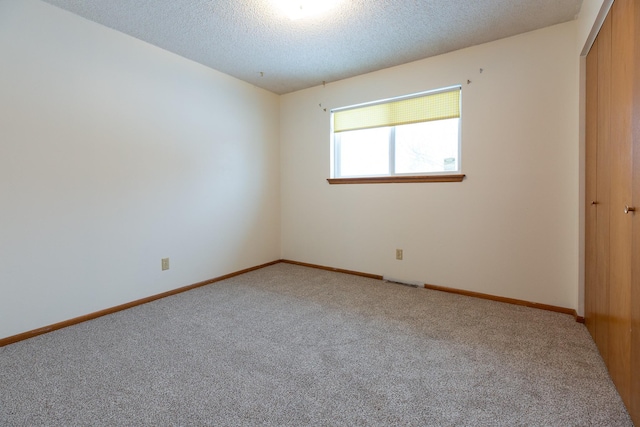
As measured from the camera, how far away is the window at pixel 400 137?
2.98 metres

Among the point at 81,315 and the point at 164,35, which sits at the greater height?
the point at 164,35

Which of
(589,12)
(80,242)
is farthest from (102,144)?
(589,12)

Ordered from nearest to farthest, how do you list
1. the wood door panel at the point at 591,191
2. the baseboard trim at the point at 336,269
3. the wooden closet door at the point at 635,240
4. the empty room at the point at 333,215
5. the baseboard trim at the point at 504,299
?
the wooden closet door at the point at 635,240
the empty room at the point at 333,215
the wood door panel at the point at 591,191
the baseboard trim at the point at 504,299
the baseboard trim at the point at 336,269

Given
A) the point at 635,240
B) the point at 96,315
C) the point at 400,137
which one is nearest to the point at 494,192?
the point at 400,137

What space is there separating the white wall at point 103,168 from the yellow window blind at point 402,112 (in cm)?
131

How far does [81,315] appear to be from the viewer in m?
2.32

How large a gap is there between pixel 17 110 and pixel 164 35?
4.01 ft

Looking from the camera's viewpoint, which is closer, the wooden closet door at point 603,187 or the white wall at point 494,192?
the wooden closet door at point 603,187

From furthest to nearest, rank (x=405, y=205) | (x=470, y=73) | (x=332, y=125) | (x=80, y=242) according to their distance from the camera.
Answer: (x=332, y=125), (x=405, y=205), (x=470, y=73), (x=80, y=242)

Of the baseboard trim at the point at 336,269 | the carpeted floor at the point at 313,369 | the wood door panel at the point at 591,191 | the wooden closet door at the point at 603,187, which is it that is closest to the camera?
the carpeted floor at the point at 313,369

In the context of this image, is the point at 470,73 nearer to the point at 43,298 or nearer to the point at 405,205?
the point at 405,205

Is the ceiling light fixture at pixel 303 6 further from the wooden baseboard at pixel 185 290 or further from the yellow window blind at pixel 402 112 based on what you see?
the wooden baseboard at pixel 185 290

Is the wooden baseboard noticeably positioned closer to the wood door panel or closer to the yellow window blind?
the wood door panel

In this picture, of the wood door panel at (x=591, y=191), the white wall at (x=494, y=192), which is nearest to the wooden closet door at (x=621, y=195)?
the wood door panel at (x=591, y=191)
